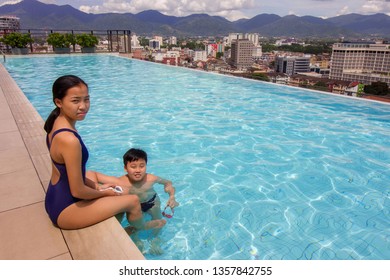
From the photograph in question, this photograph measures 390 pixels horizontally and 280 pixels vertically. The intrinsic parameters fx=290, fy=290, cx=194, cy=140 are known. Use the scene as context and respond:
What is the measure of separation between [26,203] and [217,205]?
257 cm

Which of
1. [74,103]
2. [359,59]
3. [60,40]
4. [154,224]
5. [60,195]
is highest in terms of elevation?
[60,40]

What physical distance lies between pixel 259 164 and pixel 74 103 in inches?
171

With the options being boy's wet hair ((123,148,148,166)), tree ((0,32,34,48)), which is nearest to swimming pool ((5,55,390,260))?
boy's wet hair ((123,148,148,166))

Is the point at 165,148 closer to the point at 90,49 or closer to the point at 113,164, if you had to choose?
the point at 113,164

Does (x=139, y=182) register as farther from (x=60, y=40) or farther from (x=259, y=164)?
(x=60, y=40)

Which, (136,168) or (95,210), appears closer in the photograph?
(95,210)

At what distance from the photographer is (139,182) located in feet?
11.9

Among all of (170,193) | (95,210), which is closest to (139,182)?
(170,193)

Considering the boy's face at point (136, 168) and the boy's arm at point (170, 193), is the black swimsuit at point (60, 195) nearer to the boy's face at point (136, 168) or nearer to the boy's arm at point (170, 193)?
the boy's face at point (136, 168)

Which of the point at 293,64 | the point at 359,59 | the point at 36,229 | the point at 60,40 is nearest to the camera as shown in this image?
the point at 36,229

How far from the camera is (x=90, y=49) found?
105ft

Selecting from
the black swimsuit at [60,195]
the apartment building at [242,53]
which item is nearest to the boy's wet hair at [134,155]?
the black swimsuit at [60,195]

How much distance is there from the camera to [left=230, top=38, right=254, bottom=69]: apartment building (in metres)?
153

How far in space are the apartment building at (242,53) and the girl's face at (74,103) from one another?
15480 centimetres
